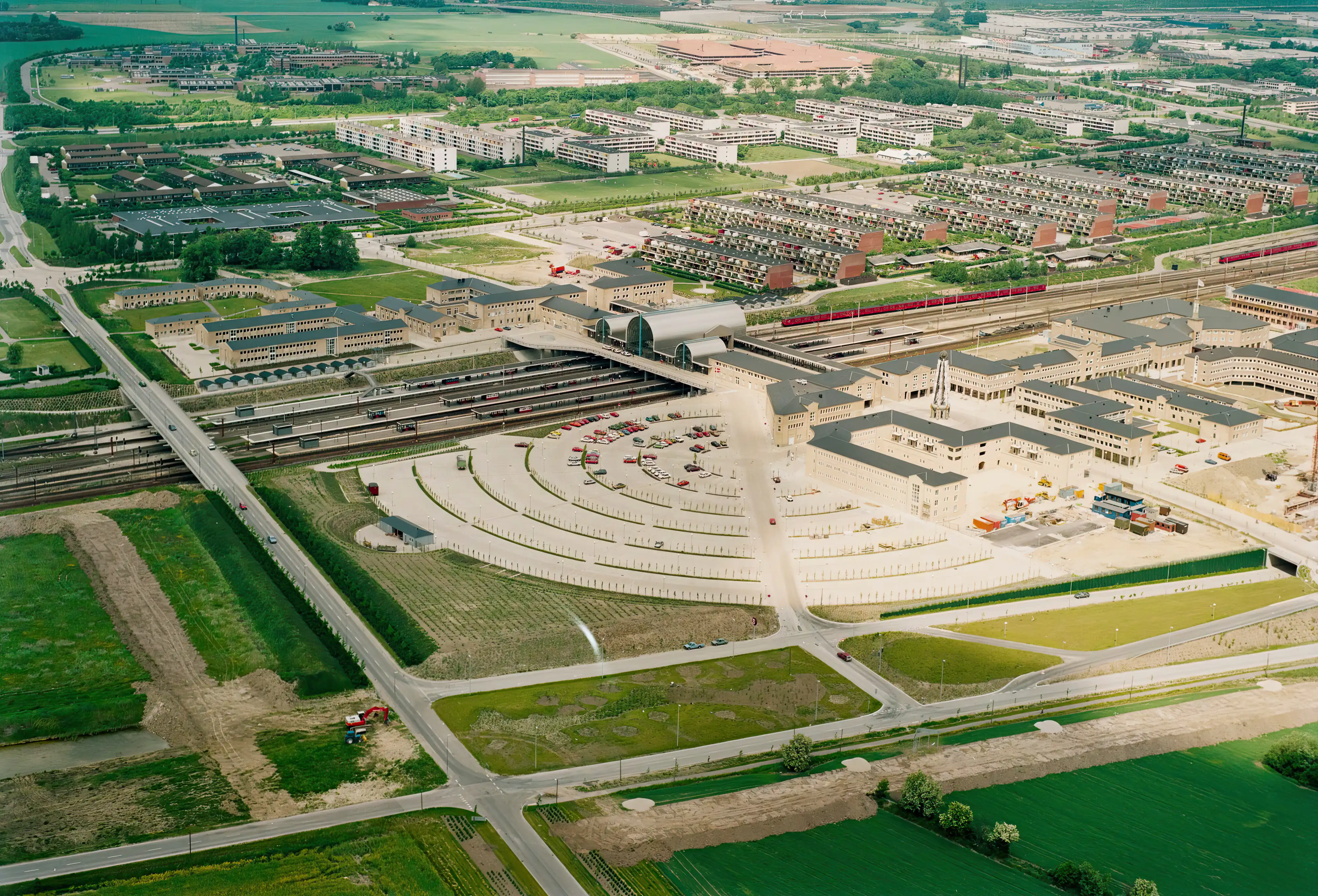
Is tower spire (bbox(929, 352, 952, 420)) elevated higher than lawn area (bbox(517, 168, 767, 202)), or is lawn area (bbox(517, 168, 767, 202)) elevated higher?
lawn area (bbox(517, 168, 767, 202))

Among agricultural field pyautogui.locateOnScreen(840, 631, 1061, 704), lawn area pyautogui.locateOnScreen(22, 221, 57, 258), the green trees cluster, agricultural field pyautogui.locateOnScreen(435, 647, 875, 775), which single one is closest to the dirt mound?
the green trees cluster

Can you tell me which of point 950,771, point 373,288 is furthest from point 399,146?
point 950,771

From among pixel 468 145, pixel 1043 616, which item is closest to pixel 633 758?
pixel 1043 616

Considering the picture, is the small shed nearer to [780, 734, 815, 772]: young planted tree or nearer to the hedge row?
the hedge row

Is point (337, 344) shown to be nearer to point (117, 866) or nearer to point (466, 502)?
point (466, 502)

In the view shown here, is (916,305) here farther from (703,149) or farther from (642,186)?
(703,149)
